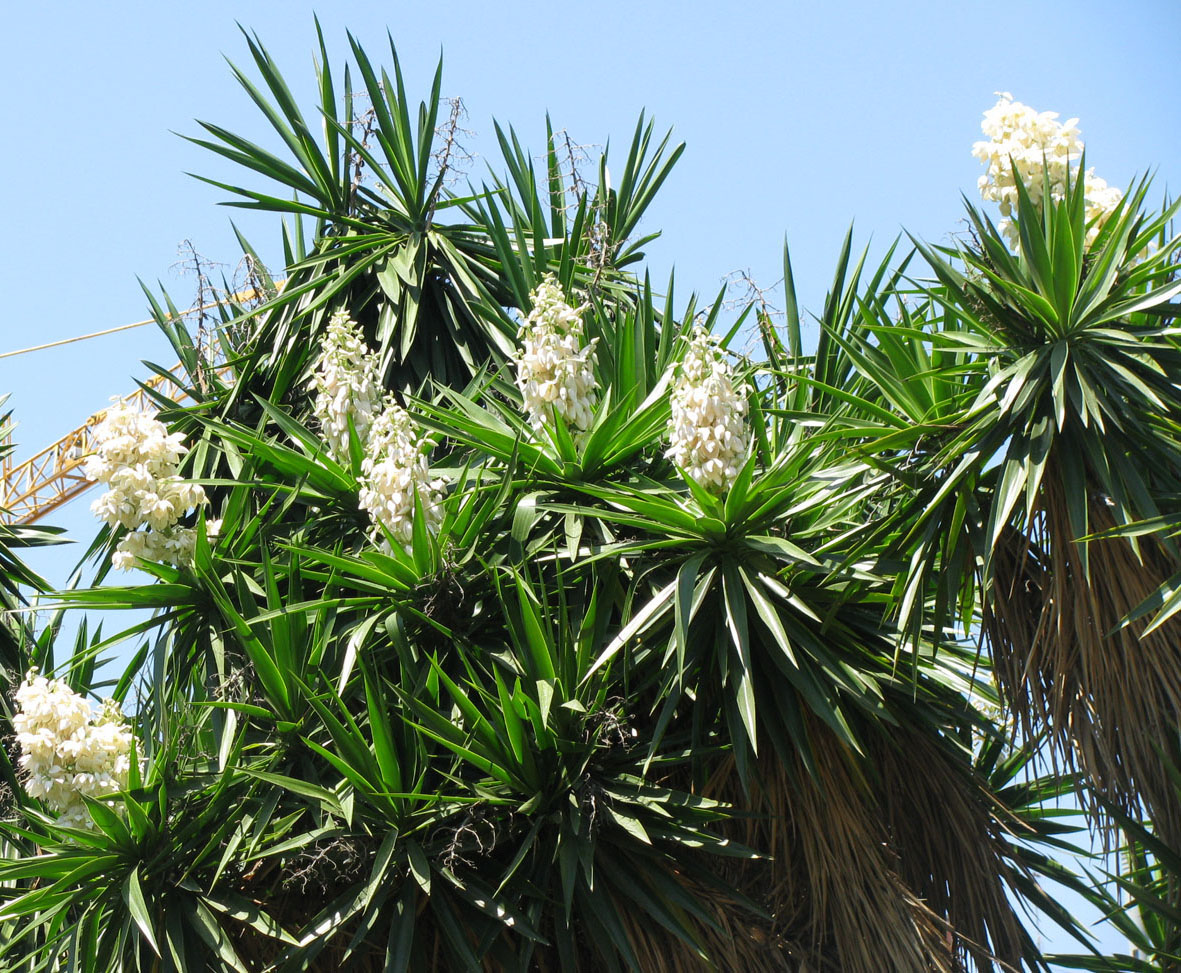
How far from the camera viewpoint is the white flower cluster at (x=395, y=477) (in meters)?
4.05

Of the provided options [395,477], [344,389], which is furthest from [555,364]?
[344,389]

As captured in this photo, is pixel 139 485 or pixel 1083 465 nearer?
pixel 1083 465

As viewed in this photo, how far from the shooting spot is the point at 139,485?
4.29m

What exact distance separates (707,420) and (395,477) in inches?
37.3

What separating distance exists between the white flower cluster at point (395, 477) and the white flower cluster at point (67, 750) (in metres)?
0.99

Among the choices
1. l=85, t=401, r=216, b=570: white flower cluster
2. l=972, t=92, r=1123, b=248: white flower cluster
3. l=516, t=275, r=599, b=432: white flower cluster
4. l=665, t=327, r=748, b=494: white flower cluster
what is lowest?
l=85, t=401, r=216, b=570: white flower cluster

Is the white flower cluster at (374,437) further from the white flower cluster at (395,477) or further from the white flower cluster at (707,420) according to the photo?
the white flower cluster at (707,420)

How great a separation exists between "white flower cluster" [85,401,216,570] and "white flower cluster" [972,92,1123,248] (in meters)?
2.61

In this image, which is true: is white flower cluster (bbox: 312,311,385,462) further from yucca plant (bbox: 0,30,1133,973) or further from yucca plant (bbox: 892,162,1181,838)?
yucca plant (bbox: 892,162,1181,838)

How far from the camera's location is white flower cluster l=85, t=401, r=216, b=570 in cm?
428

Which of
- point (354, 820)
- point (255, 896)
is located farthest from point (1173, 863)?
point (255, 896)

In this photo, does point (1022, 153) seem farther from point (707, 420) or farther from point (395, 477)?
point (395, 477)

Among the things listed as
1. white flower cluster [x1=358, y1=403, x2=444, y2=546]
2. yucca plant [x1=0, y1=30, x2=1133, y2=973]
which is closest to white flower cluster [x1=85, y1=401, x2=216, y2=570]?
yucca plant [x1=0, y1=30, x2=1133, y2=973]

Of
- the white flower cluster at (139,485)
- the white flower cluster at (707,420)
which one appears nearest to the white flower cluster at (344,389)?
the white flower cluster at (139,485)
